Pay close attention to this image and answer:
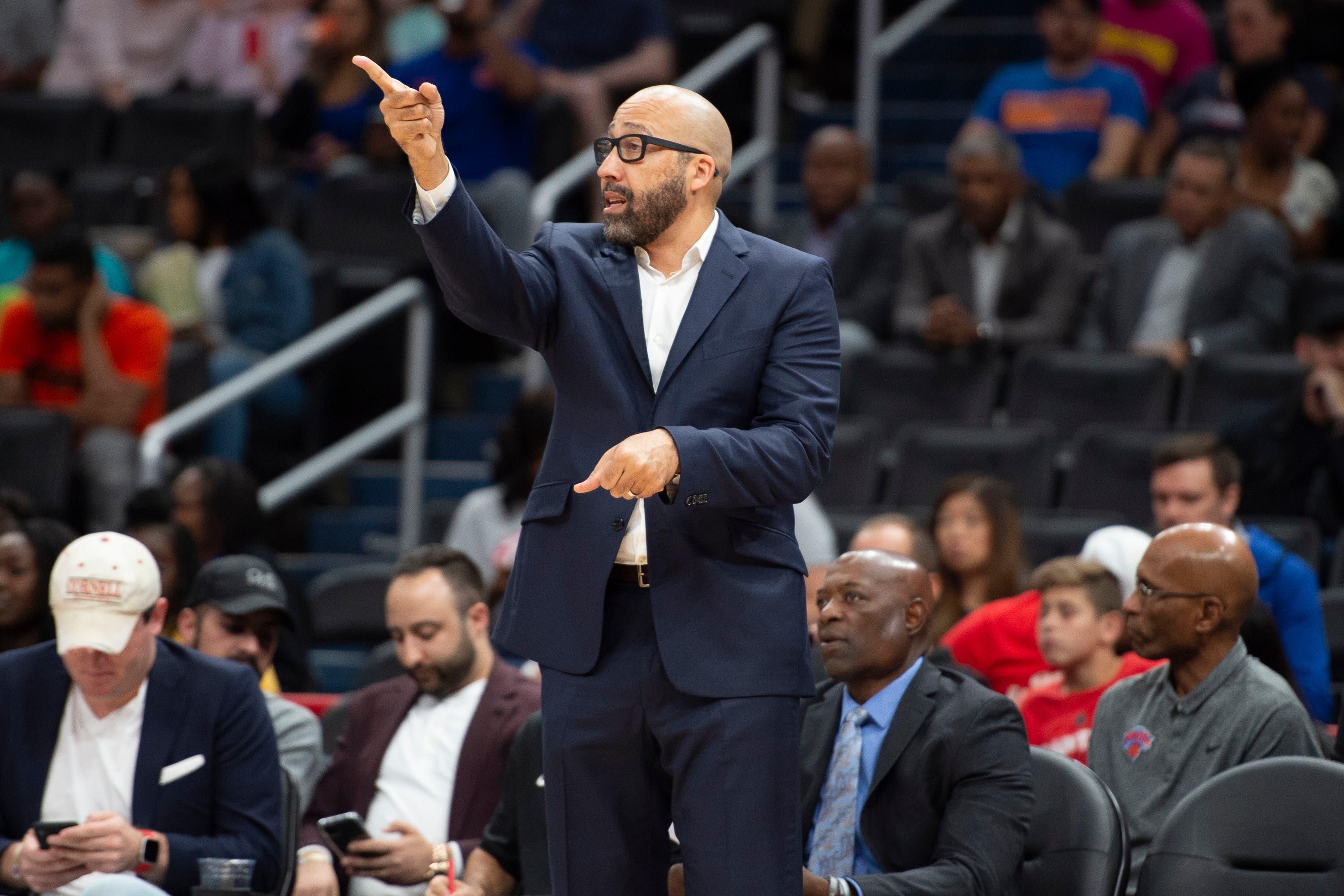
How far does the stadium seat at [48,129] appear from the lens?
28.1ft

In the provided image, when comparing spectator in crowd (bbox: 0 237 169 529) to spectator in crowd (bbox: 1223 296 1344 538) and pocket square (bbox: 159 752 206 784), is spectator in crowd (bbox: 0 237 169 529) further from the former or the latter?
spectator in crowd (bbox: 1223 296 1344 538)

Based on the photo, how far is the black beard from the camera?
2.65 m

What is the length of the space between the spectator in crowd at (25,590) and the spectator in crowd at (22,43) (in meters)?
5.15

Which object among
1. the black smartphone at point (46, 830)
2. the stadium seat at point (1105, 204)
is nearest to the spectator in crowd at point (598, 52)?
the stadium seat at point (1105, 204)

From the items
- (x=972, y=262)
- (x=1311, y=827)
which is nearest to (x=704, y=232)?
(x=1311, y=827)

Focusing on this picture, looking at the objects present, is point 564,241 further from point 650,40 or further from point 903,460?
point 650,40

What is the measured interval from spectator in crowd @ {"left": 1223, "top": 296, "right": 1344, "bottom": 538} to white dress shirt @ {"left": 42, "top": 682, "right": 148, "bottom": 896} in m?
3.58

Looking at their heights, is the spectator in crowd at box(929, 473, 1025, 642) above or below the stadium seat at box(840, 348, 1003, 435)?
below

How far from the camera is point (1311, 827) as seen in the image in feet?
10.9

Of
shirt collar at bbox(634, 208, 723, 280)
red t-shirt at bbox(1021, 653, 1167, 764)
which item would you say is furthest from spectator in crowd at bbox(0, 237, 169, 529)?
shirt collar at bbox(634, 208, 723, 280)

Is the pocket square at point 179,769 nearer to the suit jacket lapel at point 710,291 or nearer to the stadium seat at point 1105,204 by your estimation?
the suit jacket lapel at point 710,291

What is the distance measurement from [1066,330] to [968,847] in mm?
3768

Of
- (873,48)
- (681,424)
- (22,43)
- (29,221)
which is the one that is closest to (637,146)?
(681,424)

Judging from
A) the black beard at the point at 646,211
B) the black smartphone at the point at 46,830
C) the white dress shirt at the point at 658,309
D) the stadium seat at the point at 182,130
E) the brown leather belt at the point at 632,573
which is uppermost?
the stadium seat at the point at 182,130
